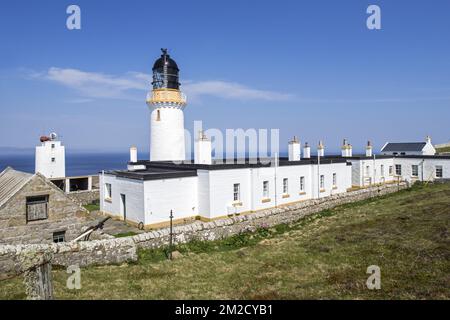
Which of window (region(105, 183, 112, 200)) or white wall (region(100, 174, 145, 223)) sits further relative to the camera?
window (region(105, 183, 112, 200))

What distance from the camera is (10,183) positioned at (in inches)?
Result: 587

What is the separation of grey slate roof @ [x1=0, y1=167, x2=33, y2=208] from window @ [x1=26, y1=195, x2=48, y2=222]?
76 cm

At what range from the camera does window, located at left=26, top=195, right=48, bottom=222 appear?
44.4ft

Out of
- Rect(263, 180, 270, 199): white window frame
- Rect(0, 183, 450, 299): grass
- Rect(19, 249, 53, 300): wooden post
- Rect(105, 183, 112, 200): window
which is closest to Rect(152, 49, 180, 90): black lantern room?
Rect(105, 183, 112, 200): window

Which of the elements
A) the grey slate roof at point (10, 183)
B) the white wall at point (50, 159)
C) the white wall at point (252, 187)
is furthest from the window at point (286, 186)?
the white wall at point (50, 159)

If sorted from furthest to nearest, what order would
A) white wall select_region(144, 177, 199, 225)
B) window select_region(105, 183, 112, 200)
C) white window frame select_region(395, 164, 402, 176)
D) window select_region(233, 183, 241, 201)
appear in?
white window frame select_region(395, 164, 402, 176), window select_region(105, 183, 112, 200), window select_region(233, 183, 241, 201), white wall select_region(144, 177, 199, 225)

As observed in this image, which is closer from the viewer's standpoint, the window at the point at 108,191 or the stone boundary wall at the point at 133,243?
the stone boundary wall at the point at 133,243

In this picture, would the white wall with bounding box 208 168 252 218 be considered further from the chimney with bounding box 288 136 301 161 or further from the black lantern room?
the black lantern room

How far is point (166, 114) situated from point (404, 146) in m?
39.9

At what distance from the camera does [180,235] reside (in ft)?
51.2

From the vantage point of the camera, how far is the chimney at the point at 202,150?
80.8 ft

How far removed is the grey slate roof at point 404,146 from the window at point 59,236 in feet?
161

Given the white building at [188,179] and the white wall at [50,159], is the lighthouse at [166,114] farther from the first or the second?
the white wall at [50,159]
